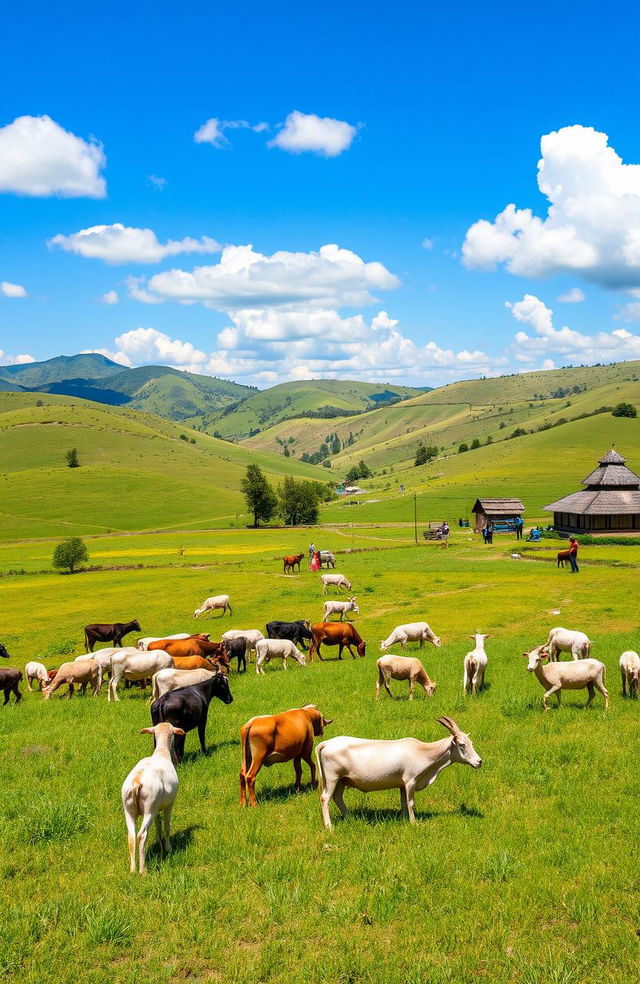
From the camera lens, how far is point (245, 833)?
9648mm

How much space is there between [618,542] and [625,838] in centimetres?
6187

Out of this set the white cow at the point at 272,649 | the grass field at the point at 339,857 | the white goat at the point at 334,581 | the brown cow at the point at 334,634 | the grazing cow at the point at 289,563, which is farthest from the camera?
the grazing cow at the point at 289,563

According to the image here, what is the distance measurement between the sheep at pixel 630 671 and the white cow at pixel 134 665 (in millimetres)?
13408

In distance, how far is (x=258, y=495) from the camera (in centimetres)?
11519

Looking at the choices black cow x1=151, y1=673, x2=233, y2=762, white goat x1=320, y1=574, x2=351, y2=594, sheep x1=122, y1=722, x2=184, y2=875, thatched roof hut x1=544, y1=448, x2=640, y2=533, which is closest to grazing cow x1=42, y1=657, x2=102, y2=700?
black cow x1=151, y1=673, x2=233, y2=762

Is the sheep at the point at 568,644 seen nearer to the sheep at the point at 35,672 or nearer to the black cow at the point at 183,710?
the black cow at the point at 183,710

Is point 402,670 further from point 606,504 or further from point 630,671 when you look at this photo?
point 606,504

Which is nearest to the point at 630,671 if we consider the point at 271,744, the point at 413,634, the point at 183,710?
the point at 413,634

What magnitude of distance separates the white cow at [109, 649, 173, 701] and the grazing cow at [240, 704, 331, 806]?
8.82 metres

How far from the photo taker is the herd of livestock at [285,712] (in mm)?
9812

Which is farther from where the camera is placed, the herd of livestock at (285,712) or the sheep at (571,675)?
the sheep at (571,675)

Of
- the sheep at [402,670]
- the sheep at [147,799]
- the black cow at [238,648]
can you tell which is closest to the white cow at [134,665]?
the black cow at [238,648]

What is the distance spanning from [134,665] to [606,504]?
64.3 metres

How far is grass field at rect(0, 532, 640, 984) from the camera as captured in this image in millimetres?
6902
